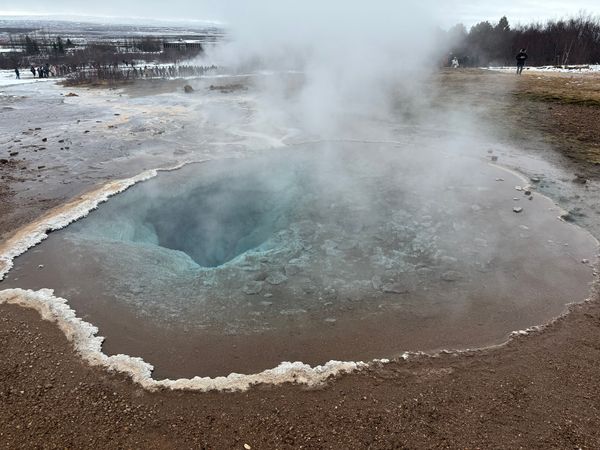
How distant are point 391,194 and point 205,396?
17.6 ft

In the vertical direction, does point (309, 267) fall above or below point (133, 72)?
below

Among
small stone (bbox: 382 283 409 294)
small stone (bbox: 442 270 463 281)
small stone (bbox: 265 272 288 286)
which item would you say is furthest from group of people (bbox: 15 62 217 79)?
small stone (bbox: 442 270 463 281)

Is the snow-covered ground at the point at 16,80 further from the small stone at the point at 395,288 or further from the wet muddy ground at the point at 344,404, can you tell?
the small stone at the point at 395,288

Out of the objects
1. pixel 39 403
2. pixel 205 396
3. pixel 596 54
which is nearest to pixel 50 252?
pixel 39 403

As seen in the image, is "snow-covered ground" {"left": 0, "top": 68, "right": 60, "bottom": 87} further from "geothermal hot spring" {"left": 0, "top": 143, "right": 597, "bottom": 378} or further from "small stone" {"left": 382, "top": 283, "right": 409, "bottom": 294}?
"small stone" {"left": 382, "top": 283, "right": 409, "bottom": 294}

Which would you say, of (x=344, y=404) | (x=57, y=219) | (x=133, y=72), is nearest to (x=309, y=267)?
(x=344, y=404)

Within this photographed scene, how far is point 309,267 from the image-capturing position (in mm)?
5746

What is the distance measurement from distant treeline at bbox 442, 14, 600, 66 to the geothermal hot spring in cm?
2699

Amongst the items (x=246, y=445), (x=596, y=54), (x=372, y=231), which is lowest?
(x=246, y=445)

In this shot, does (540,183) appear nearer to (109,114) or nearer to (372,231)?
(372,231)

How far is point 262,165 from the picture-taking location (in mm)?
9859

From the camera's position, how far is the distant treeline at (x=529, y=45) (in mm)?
32881

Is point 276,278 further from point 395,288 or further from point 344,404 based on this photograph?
point 344,404

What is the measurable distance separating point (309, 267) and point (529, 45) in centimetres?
3916
